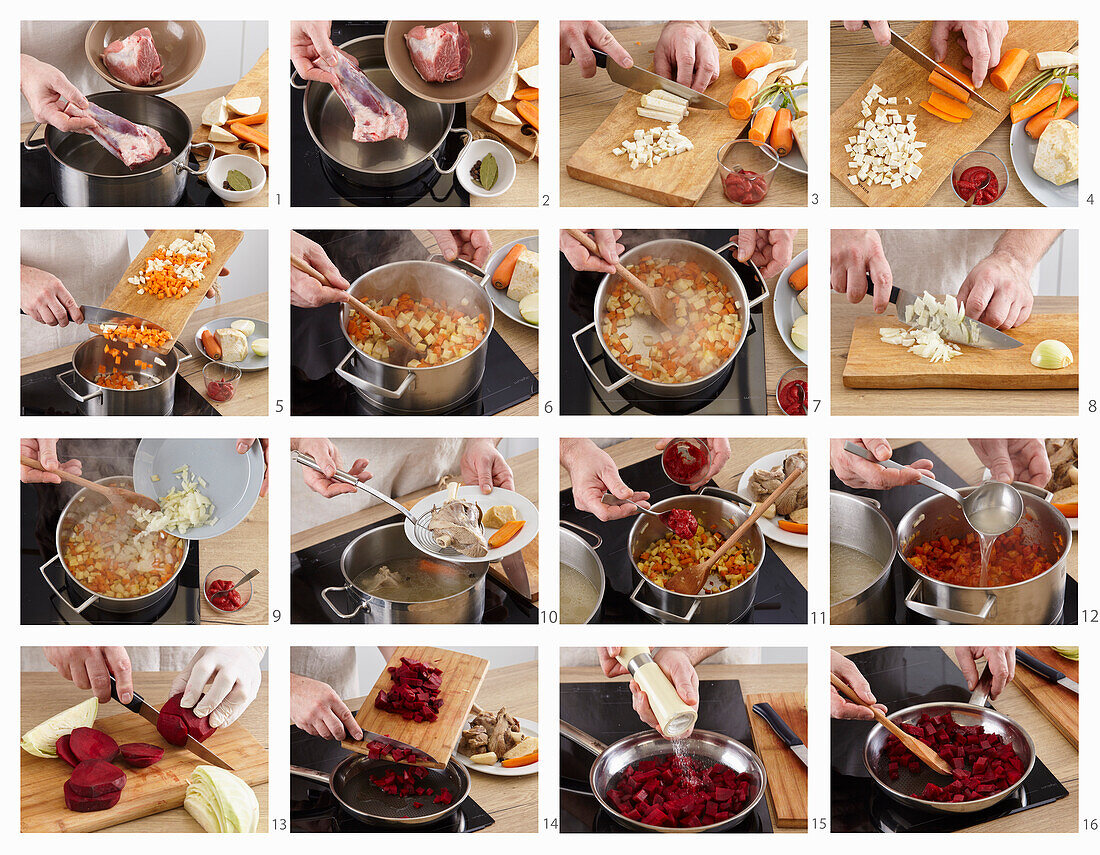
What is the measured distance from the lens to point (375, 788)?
6.89 feet

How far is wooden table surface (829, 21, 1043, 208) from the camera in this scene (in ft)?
6.58

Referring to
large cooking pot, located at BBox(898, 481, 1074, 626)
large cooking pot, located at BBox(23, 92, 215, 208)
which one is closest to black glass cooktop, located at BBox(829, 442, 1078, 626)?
large cooking pot, located at BBox(898, 481, 1074, 626)

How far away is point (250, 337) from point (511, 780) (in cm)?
107

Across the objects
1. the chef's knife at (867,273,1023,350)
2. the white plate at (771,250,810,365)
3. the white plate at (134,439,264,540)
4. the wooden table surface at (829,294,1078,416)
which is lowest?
the white plate at (134,439,264,540)

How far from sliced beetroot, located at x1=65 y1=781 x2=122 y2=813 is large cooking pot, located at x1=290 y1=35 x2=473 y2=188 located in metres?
1.36

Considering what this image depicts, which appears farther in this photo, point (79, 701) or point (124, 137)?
point (79, 701)

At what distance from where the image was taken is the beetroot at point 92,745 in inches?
81.7

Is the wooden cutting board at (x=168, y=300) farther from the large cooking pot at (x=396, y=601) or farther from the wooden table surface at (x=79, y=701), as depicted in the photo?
the wooden table surface at (x=79, y=701)

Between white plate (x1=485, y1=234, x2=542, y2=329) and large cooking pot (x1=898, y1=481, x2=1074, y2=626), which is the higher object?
white plate (x1=485, y1=234, x2=542, y2=329)

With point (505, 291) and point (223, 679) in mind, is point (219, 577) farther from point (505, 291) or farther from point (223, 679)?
point (505, 291)

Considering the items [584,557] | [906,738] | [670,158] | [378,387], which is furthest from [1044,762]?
[378,387]

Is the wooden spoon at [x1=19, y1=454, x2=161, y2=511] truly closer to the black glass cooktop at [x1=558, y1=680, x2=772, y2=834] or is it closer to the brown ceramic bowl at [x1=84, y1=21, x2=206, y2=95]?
the brown ceramic bowl at [x1=84, y1=21, x2=206, y2=95]

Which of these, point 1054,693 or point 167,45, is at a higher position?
point 167,45
